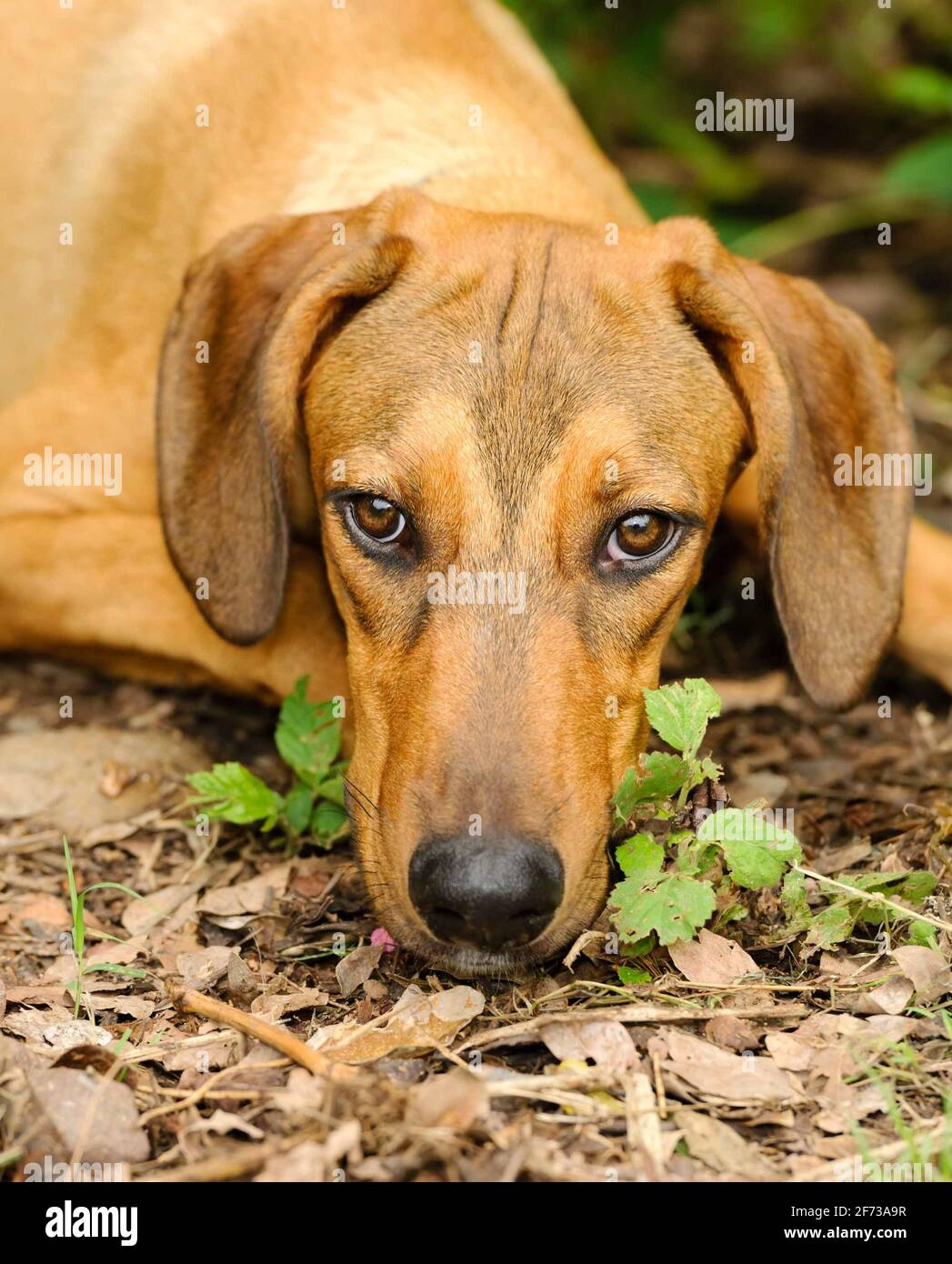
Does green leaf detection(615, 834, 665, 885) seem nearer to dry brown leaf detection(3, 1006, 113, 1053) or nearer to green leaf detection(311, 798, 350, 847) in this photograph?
green leaf detection(311, 798, 350, 847)

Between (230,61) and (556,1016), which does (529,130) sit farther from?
(556,1016)

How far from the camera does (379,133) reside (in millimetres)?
5312

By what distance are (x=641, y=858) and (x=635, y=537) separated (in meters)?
0.89

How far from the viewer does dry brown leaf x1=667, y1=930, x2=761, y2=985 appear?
383cm

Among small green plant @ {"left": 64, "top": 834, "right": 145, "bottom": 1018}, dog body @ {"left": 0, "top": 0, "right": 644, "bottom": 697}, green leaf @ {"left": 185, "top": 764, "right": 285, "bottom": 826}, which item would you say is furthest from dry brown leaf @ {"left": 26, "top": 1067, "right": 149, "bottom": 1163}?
dog body @ {"left": 0, "top": 0, "right": 644, "bottom": 697}

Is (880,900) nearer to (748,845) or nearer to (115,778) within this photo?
(748,845)

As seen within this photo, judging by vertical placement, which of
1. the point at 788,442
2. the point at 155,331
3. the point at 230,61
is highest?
the point at 230,61

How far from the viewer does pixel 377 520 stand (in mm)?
4191

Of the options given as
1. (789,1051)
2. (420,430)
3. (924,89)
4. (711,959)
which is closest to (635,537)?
(420,430)

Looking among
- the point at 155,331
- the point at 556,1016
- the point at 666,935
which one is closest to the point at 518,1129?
the point at 556,1016

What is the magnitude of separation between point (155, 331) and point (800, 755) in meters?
2.78

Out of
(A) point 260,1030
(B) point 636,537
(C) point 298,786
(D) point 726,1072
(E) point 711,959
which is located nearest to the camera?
(D) point 726,1072

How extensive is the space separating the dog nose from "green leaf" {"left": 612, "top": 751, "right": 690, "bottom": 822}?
0.40 meters
